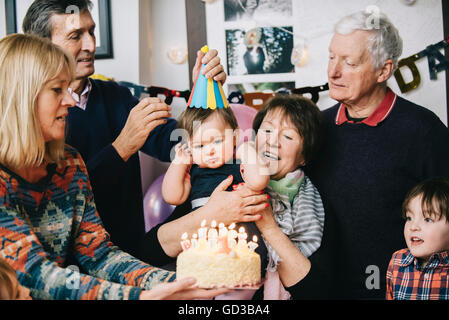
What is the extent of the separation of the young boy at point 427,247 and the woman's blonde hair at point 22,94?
46.8 inches

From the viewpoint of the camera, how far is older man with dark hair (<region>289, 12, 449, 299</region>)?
1.68 meters

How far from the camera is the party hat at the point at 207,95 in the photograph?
152cm

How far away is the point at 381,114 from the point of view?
1.73 meters

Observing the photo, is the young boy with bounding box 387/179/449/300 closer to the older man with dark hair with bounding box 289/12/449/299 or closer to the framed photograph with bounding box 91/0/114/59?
Answer: the older man with dark hair with bounding box 289/12/449/299

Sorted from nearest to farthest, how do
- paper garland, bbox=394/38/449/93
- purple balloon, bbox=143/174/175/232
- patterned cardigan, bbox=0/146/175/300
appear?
patterned cardigan, bbox=0/146/175/300, paper garland, bbox=394/38/449/93, purple balloon, bbox=143/174/175/232

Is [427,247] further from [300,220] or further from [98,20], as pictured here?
[98,20]

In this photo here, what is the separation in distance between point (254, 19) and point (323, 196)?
1062 mm

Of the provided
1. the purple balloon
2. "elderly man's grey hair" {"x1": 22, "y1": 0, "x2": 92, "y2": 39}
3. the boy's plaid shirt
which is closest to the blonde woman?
"elderly man's grey hair" {"x1": 22, "y1": 0, "x2": 92, "y2": 39}

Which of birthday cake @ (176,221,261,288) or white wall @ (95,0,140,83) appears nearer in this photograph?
birthday cake @ (176,221,261,288)

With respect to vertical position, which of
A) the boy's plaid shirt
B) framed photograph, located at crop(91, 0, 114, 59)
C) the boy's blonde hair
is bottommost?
the boy's plaid shirt

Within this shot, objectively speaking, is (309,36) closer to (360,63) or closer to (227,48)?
(227,48)

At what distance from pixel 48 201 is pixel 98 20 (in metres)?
1.19

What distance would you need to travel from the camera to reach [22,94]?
3.97 ft

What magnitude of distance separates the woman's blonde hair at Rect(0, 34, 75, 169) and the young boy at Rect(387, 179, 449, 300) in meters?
1.19
